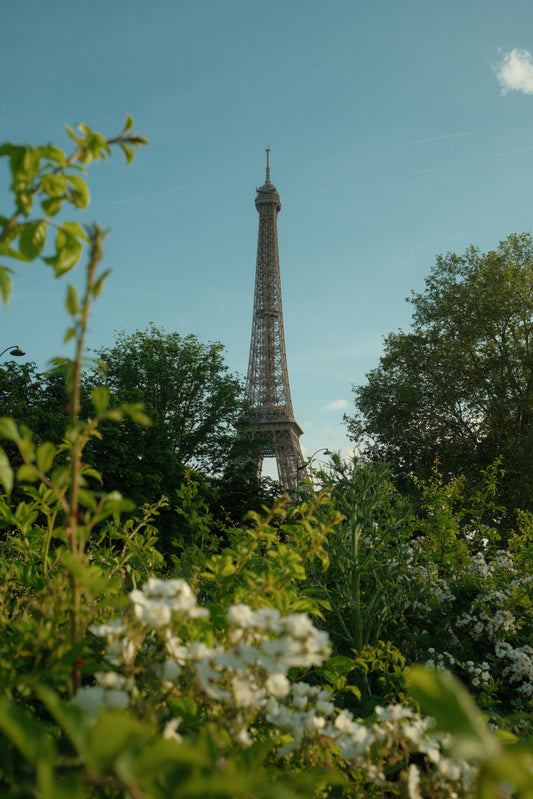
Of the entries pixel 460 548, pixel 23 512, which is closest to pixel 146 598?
pixel 23 512

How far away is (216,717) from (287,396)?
40.0 metres

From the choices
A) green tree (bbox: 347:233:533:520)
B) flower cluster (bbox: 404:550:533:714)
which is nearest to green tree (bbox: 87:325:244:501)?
green tree (bbox: 347:233:533:520)

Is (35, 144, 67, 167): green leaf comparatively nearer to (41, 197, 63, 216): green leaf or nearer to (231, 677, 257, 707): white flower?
(41, 197, 63, 216): green leaf

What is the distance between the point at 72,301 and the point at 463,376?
64.8 ft

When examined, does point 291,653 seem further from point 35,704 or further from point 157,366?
point 157,366

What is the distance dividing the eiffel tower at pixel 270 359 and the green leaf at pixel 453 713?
36.7m

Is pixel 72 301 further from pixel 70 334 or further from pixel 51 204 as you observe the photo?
pixel 51 204

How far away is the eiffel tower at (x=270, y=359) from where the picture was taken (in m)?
39.3

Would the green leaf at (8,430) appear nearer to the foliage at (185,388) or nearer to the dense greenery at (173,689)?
the dense greenery at (173,689)

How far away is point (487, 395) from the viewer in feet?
63.3

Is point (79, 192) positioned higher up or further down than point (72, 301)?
higher up

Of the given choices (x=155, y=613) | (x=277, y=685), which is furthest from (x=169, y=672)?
(x=277, y=685)

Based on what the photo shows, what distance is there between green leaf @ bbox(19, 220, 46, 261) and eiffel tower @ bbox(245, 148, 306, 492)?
36053 mm

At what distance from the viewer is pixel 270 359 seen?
43344 mm
